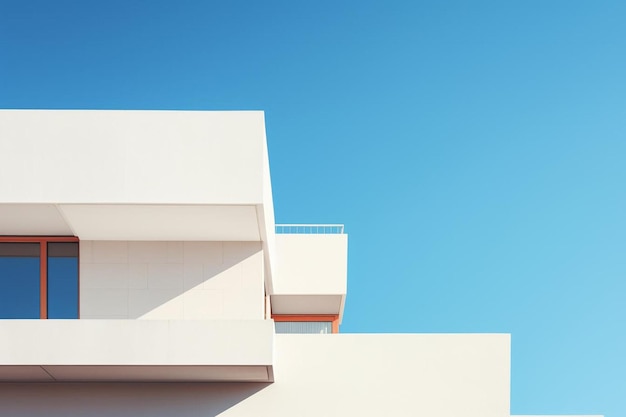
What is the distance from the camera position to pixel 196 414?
14117 mm

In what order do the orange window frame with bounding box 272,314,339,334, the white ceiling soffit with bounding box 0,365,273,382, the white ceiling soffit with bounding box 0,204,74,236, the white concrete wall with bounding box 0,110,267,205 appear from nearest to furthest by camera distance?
1. the white ceiling soffit with bounding box 0,365,273,382
2. the white concrete wall with bounding box 0,110,267,205
3. the white ceiling soffit with bounding box 0,204,74,236
4. the orange window frame with bounding box 272,314,339,334

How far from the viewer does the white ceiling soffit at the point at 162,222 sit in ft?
44.5

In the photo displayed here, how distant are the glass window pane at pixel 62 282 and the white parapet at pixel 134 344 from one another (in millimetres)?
1722

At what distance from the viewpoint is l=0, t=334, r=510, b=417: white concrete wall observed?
1412 centimetres

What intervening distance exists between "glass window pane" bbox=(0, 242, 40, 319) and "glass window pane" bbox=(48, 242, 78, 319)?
22 centimetres

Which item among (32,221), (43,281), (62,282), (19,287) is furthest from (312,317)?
(32,221)

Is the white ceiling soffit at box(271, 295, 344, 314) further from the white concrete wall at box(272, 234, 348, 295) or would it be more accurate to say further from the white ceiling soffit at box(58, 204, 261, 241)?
the white ceiling soffit at box(58, 204, 261, 241)

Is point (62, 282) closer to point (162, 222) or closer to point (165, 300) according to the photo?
point (165, 300)

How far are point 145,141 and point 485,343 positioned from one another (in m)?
6.23

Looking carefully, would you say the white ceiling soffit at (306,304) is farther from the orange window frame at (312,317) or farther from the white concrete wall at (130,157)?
the white concrete wall at (130,157)

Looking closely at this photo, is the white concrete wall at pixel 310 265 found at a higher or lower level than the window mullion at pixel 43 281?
higher

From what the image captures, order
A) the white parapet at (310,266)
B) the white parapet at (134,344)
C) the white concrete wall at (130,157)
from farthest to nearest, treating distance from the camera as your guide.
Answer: the white parapet at (310,266) → the white concrete wall at (130,157) → the white parapet at (134,344)

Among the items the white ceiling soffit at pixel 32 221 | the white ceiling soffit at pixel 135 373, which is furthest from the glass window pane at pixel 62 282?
the white ceiling soffit at pixel 135 373

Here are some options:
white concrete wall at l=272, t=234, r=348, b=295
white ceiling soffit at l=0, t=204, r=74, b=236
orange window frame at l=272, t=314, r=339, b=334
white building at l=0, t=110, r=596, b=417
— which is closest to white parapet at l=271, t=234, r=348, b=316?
white concrete wall at l=272, t=234, r=348, b=295
